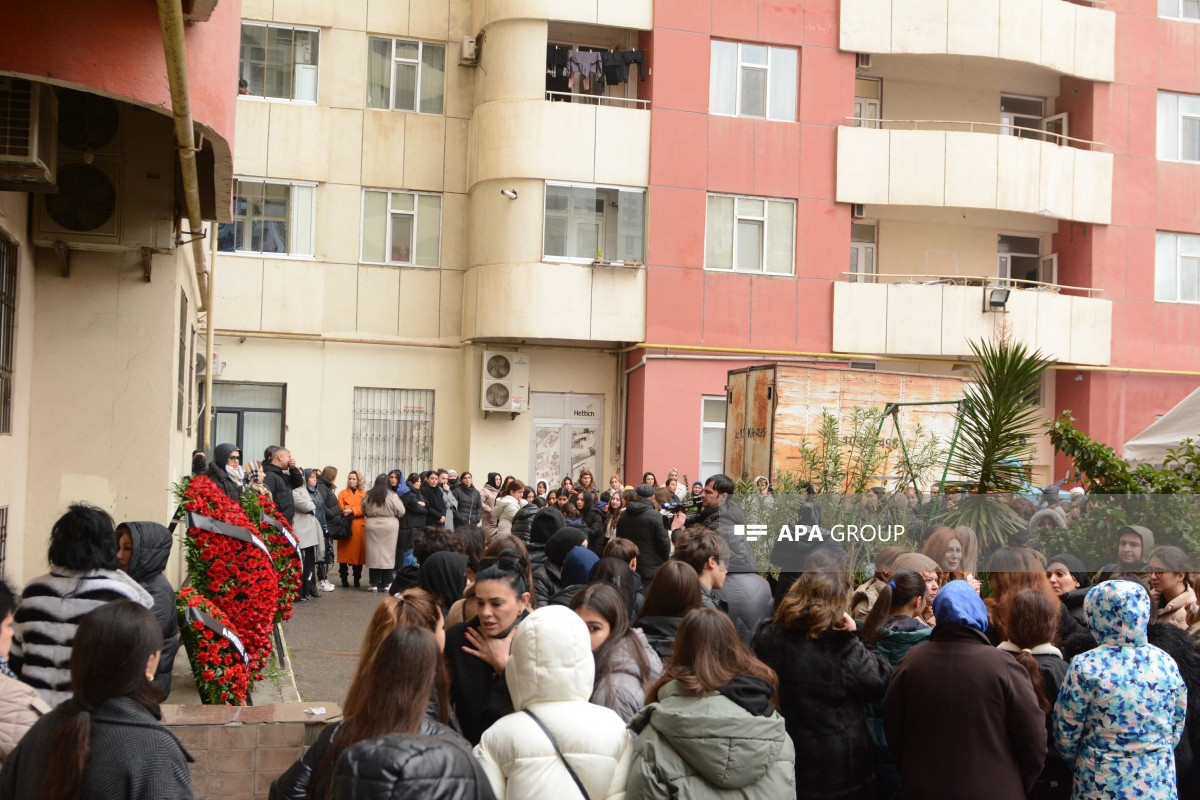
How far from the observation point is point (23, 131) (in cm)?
797

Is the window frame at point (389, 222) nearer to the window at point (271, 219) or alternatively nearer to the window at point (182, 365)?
the window at point (271, 219)

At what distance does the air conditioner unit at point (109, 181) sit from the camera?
9.98m

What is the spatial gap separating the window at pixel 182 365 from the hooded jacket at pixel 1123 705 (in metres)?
9.25

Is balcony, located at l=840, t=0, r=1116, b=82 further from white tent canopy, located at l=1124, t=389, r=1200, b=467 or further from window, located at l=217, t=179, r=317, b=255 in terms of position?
white tent canopy, located at l=1124, t=389, r=1200, b=467

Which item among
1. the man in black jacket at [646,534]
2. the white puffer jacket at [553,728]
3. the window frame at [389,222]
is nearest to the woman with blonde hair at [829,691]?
the white puffer jacket at [553,728]

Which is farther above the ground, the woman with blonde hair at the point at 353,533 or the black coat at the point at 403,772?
the black coat at the point at 403,772

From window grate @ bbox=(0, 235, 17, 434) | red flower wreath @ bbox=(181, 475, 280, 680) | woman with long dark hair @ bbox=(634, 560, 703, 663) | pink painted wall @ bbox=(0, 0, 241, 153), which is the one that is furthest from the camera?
window grate @ bbox=(0, 235, 17, 434)

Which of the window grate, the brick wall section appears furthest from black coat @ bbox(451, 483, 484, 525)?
the brick wall section

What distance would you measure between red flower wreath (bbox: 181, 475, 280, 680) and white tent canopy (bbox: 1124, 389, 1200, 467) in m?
6.81

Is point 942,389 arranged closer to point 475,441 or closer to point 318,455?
point 475,441

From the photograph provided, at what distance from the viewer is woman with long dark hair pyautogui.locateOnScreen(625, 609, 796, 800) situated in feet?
13.4

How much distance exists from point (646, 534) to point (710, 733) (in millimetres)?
6438

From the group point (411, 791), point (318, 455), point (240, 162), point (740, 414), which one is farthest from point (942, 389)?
point (411, 791)

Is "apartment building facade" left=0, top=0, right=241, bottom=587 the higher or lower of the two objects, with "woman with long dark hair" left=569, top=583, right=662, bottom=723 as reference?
higher
